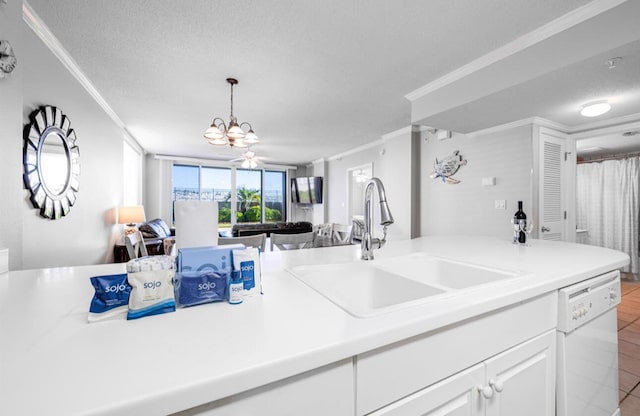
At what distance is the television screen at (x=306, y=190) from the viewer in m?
7.23

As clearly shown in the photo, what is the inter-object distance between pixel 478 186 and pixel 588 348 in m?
2.75

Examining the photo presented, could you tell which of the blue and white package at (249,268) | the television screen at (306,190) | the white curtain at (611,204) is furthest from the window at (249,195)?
the white curtain at (611,204)

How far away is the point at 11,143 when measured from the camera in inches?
42.7

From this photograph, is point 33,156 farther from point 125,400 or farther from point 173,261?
point 125,400

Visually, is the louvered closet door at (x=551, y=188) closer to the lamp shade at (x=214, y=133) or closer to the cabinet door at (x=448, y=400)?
the cabinet door at (x=448, y=400)

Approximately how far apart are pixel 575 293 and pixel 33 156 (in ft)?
10.6

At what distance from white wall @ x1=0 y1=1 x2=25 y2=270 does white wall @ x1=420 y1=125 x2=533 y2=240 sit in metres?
4.12

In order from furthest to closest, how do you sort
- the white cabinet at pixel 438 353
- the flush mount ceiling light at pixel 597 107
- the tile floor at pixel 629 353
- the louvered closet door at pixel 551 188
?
the louvered closet door at pixel 551 188 < the flush mount ceiling light at pixel 597 107 < the tile floor at pixel 629 353 < the white cabinet at pixel 438 353

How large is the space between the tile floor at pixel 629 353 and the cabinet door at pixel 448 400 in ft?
5.60

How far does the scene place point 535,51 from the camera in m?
1.98

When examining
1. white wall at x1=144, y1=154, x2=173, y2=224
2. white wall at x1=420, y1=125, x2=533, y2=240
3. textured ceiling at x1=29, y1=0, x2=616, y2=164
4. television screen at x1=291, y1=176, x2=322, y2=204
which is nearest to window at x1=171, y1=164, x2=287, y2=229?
white wall at x1=144, y1=154, x2=173, y2=224

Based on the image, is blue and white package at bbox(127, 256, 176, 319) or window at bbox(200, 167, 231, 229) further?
window at bbox(200, 167, 231, 229)

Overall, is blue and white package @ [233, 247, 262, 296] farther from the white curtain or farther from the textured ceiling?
the white curtain

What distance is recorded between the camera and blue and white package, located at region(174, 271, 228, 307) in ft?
2.20
